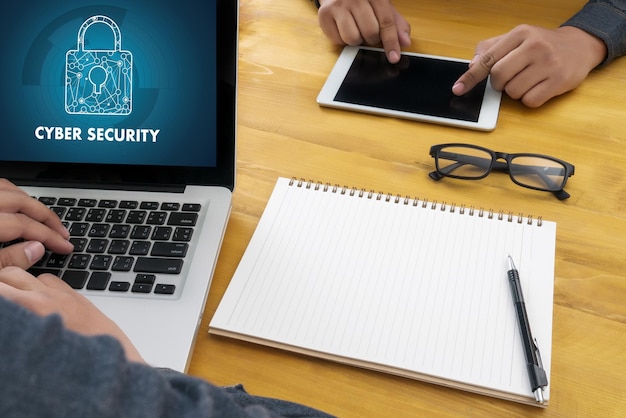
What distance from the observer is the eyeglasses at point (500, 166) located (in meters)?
0.88

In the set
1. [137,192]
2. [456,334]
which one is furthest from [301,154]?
[456,334]

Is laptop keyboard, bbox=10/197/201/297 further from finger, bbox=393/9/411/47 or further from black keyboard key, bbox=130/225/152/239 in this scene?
finger, bbox=393/9/411/47

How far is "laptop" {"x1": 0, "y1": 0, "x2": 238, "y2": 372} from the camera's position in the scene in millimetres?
759

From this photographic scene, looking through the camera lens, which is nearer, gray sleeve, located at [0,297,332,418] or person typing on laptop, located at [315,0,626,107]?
gray sleeve, located at [0,297,332,418]

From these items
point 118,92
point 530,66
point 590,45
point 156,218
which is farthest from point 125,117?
point 590,45

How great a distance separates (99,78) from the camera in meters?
0.78

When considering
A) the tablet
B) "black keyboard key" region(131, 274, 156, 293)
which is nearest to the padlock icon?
"black keyboard key" region(131, 274, 156, 293)

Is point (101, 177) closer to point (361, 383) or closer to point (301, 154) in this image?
point (301, 154)

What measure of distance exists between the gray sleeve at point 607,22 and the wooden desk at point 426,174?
Result: 4 centimetres

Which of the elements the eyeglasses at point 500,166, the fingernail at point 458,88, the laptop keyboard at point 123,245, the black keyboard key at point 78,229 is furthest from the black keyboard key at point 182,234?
the fingernail at point 458,88

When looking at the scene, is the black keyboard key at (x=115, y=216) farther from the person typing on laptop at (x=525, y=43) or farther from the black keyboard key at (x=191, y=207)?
the person typing on laptop at (x=525, y=43)

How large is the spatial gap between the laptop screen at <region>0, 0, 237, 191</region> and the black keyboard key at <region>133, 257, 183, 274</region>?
0.13m

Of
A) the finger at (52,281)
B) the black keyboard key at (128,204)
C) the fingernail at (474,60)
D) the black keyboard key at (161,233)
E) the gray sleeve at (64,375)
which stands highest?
the fingernail at (474,60)

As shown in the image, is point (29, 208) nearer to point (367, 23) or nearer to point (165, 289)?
point (165, 289)
